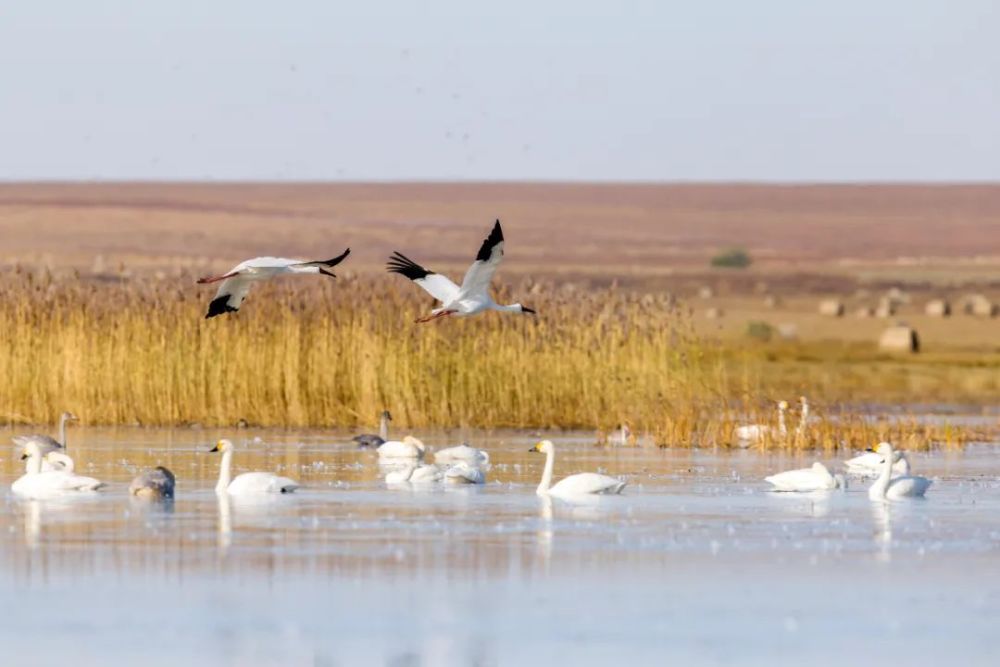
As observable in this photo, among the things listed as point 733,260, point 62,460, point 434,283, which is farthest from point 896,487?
point 733,260

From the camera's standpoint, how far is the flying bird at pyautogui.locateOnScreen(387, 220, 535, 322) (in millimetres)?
15195

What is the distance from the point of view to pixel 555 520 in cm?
1288

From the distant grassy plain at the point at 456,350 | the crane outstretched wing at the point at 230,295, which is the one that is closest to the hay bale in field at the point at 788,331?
the distant grassy plain at the point at 456,350

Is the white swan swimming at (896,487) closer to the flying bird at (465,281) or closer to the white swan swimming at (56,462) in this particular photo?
the flying bird at (465,281)

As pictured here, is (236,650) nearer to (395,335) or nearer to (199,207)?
(395,335)

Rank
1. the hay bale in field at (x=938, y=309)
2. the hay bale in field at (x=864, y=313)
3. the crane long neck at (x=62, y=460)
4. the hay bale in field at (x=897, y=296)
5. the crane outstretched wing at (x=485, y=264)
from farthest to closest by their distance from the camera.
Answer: the hay bale in field at (x=897, y=296) < the hay bale in field at (x=864, y=313) < the hay bale in field at (x=938, y=309) < the crane outstretched wing at (x=485, y=264) < the crane long neck at (x=62, y=460)

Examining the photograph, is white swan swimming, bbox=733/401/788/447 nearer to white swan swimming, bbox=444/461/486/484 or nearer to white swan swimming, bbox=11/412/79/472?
white swan swimming, bbox=444/461/486/484

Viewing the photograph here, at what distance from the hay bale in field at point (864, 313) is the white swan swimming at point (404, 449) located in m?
46.7

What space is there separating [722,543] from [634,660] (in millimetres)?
3453

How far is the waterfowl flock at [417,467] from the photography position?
13.9m

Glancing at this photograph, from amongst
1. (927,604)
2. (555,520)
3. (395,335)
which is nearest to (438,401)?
(395,335)

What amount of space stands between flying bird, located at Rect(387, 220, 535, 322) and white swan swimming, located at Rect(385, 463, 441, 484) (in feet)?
3.84

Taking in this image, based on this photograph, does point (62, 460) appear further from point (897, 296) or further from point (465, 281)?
point (897, 296)

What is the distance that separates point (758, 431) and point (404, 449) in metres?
3.76
